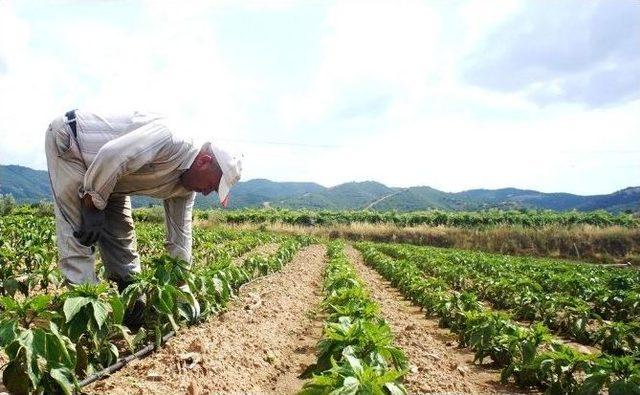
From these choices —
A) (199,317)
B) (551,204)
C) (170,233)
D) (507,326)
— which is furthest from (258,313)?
(551,204)

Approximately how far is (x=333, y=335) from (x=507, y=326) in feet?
8.22

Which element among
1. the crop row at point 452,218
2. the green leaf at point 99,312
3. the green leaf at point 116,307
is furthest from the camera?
the crop row at point 452,218

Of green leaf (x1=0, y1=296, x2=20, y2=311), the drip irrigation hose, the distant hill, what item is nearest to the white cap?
the drip irrigation hose

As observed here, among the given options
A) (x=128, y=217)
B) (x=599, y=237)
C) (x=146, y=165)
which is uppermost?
(x=146, y=165)

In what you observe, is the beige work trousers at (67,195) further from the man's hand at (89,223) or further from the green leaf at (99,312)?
the green leaf at (99,312)

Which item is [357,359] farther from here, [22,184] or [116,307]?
[22,184]

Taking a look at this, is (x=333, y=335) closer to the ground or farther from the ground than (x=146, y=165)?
closer to the ground

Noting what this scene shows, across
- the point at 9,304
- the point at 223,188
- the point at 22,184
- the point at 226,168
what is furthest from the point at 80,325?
the point at 22,184

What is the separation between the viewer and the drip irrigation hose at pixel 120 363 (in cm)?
289

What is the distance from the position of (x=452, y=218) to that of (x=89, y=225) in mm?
32777

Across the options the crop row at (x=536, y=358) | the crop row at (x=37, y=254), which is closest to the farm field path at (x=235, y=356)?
the crop row at (x=536, y=358)

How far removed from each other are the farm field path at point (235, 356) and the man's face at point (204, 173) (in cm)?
122

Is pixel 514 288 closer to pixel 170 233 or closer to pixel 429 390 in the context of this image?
pixel 429 390

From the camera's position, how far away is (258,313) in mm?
5363
